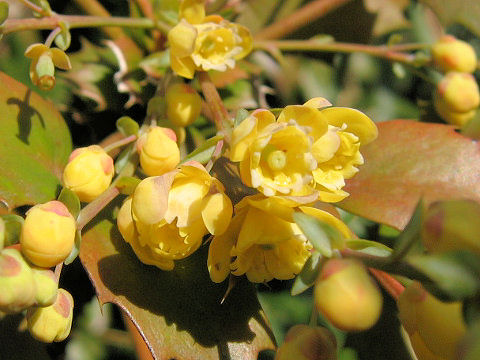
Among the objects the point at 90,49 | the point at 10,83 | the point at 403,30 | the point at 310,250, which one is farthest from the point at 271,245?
the point at 403,30

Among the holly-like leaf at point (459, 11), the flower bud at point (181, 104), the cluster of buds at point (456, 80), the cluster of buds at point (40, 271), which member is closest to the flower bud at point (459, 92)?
the cluster of buds at point (456, 80)

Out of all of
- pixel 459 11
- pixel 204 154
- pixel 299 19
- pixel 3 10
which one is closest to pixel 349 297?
pixel 204 154

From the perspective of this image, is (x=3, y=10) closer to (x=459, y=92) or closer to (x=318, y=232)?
(x=318, y=232)

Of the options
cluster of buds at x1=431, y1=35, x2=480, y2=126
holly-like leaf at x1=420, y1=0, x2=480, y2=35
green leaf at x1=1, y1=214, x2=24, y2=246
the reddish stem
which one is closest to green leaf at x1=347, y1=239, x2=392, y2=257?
green leaf at x1=1, y1=214, x2=24, y2=246

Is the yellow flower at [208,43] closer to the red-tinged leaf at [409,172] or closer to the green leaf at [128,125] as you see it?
the green leaf at [128,125]

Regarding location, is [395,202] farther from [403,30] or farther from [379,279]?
[403,30]

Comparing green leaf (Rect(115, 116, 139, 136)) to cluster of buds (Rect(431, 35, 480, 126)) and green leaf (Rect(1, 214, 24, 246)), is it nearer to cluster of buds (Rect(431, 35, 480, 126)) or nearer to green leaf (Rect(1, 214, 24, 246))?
green leaf (Rect(1, 214, 24, 246))
